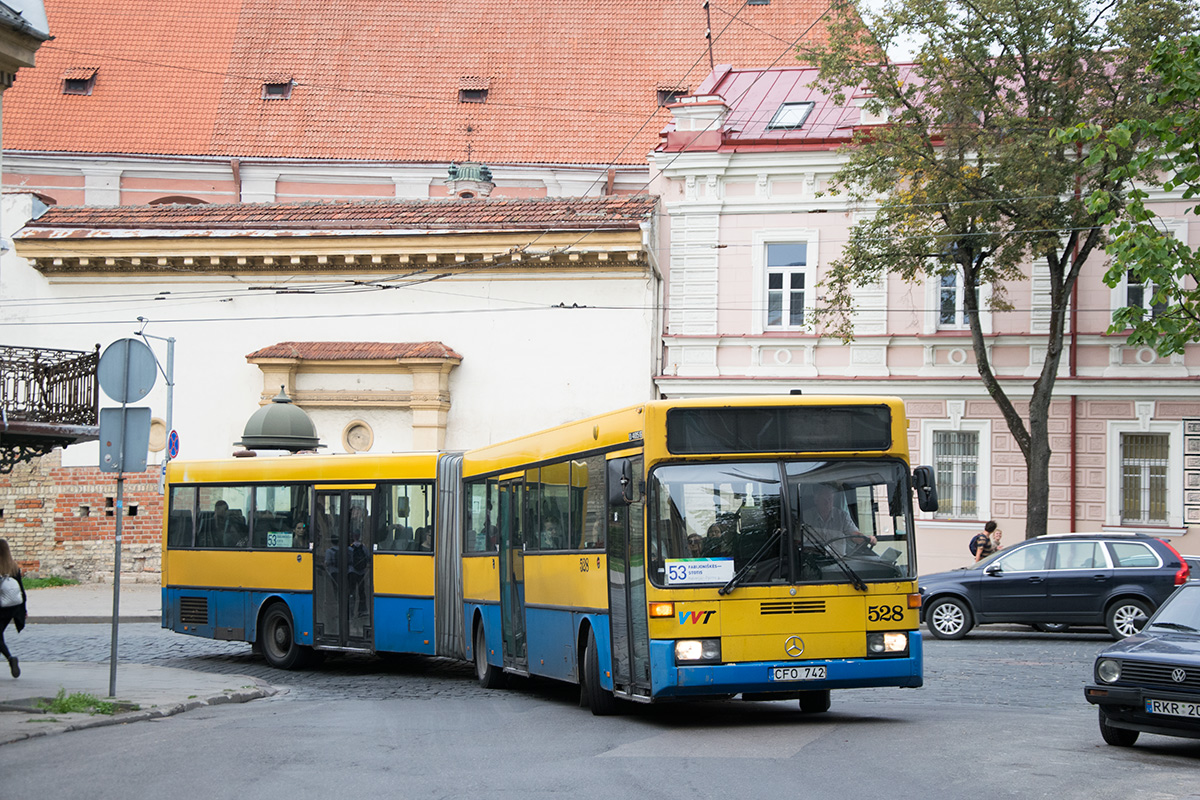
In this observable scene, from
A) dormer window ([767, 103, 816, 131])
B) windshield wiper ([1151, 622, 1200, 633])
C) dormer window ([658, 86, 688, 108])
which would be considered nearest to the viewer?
windshield wiper ([1151, 622, 1200, 633])

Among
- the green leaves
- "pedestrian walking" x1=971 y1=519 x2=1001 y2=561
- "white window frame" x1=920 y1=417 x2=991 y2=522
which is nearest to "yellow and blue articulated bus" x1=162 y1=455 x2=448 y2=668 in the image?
the green leaves

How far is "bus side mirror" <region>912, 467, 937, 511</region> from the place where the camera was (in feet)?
38.1

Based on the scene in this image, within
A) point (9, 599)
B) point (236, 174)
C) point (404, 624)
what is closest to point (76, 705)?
point (9, 599)

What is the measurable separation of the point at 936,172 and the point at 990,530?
20.5ft

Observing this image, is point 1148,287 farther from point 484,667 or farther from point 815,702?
point 815,702

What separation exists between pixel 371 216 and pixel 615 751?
22830 mm

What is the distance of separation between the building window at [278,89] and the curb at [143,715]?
28686mm

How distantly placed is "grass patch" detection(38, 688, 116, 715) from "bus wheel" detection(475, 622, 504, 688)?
4.46 meters

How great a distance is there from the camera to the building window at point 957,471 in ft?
96.3

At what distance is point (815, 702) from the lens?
1299 cm

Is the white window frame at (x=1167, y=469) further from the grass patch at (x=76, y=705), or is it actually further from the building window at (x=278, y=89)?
the building window at (x=278, y=89)

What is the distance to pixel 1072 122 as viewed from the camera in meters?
25.1

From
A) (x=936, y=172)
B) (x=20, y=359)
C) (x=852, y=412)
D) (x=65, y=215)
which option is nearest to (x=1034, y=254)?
(x=936, y=172)

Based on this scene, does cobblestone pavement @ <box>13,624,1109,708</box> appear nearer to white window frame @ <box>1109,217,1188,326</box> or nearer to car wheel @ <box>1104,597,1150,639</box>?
car wheel @ <box>1104,597,1150,639</box>
